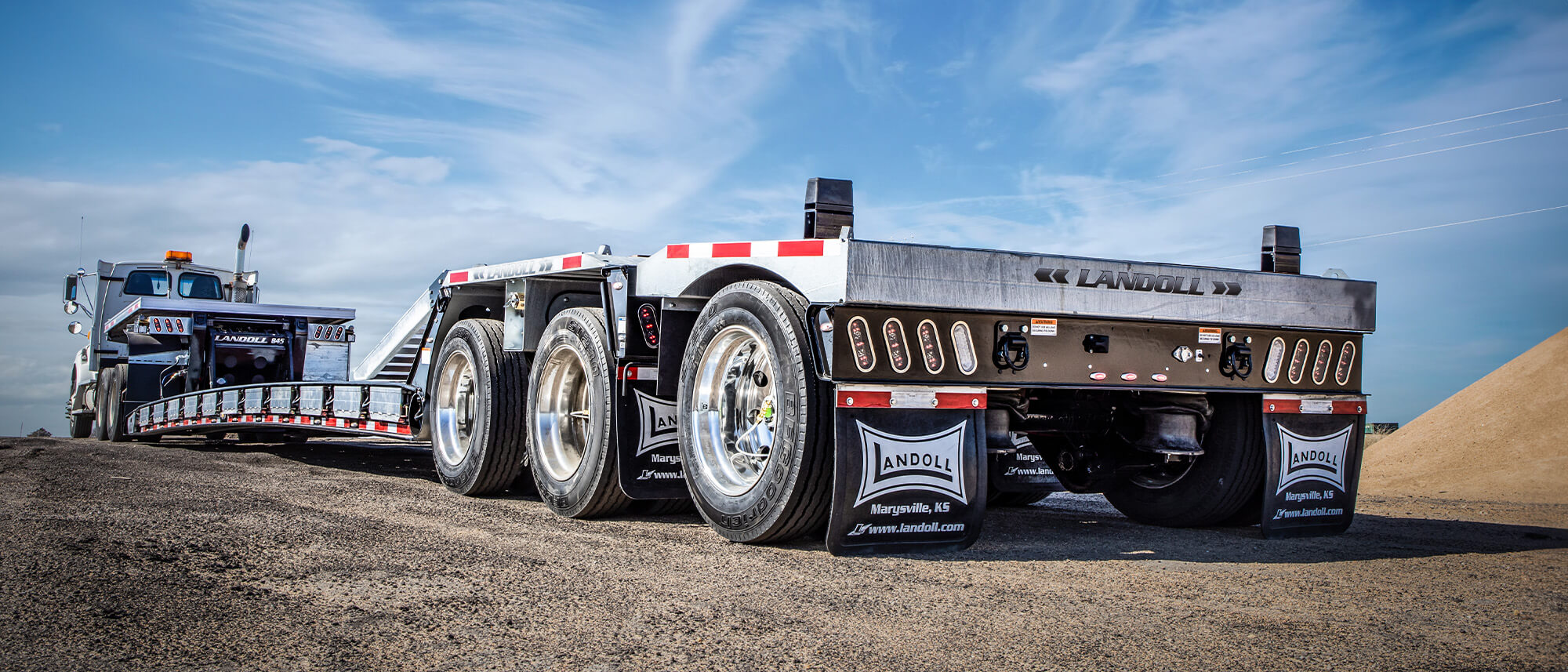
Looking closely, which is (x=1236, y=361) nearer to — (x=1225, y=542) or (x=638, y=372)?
(x=1225, y=542)

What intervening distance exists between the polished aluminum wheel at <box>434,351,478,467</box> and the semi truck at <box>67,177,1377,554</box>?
4 cm

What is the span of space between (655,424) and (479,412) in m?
1.97

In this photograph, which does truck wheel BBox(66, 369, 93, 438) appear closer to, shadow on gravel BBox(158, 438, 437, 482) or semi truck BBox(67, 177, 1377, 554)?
shadow on gravel BBox(158, 438, 437, 482)

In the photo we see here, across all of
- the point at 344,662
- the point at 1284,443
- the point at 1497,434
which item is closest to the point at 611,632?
the point at 344,662

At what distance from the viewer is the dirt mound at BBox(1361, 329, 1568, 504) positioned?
12.7 m

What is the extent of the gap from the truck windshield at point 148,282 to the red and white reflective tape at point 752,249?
14.5 m

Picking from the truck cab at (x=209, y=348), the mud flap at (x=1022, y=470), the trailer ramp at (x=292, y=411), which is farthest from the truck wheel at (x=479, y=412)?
the truck cab at (x=209, y=348)

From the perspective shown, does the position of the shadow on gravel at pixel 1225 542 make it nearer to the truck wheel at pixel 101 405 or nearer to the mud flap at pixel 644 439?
the mud flap at pixel 644 439

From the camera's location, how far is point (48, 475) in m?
8.98

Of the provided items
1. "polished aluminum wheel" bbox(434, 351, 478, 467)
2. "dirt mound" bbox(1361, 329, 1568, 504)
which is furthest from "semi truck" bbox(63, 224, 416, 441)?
"dirt mound" bbox(1361, 329, 1568, 504)

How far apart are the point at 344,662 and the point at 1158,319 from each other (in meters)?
4.54

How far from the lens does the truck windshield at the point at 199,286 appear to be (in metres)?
17.5

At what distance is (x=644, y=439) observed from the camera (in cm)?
671

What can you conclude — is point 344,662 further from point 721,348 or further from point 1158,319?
point 1158,319
